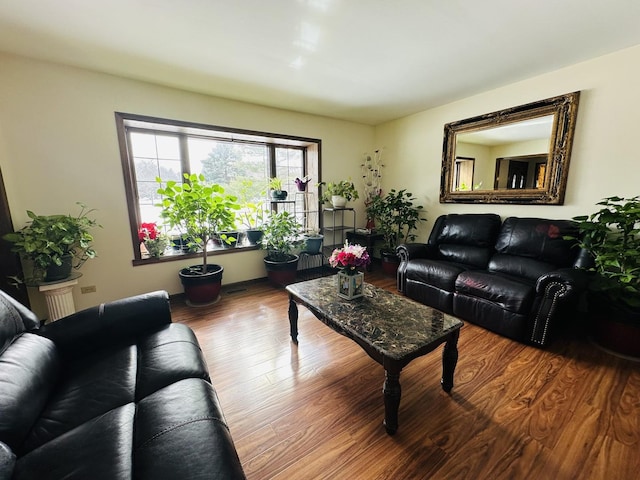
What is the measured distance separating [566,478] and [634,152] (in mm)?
2595

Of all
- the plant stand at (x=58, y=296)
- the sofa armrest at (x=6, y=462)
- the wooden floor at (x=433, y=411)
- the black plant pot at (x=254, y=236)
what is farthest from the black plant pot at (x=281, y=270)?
the sofa armrest at (x=6, y=462)

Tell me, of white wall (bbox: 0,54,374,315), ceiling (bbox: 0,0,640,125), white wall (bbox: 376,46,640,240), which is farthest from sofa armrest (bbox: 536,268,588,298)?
white wall (bbox: 0,54,374,315)

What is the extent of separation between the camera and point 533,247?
2547 mm

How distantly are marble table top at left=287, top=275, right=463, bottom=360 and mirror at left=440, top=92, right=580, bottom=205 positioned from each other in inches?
81.7

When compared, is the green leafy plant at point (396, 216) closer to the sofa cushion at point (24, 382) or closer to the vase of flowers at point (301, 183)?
the vase of flowers at point (301, 183)

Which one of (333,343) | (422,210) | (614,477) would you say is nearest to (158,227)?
(333,343)

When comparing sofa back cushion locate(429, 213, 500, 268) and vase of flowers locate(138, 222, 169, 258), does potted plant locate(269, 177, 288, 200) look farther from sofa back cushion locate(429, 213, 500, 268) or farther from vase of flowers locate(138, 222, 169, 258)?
sofa back cushion locate(429, 213, 500, 268)

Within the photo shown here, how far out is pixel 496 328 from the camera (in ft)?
7.57

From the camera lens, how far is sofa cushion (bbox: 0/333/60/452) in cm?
90

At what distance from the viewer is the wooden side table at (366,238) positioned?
4094 millimetres

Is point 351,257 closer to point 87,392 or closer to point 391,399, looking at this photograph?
point 391,399

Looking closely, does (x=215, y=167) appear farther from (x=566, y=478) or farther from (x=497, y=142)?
(x=566, y=478)

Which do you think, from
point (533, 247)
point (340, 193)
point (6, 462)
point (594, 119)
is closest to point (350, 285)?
point (6, 462)

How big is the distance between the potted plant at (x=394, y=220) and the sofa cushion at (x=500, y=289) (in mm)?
1329
